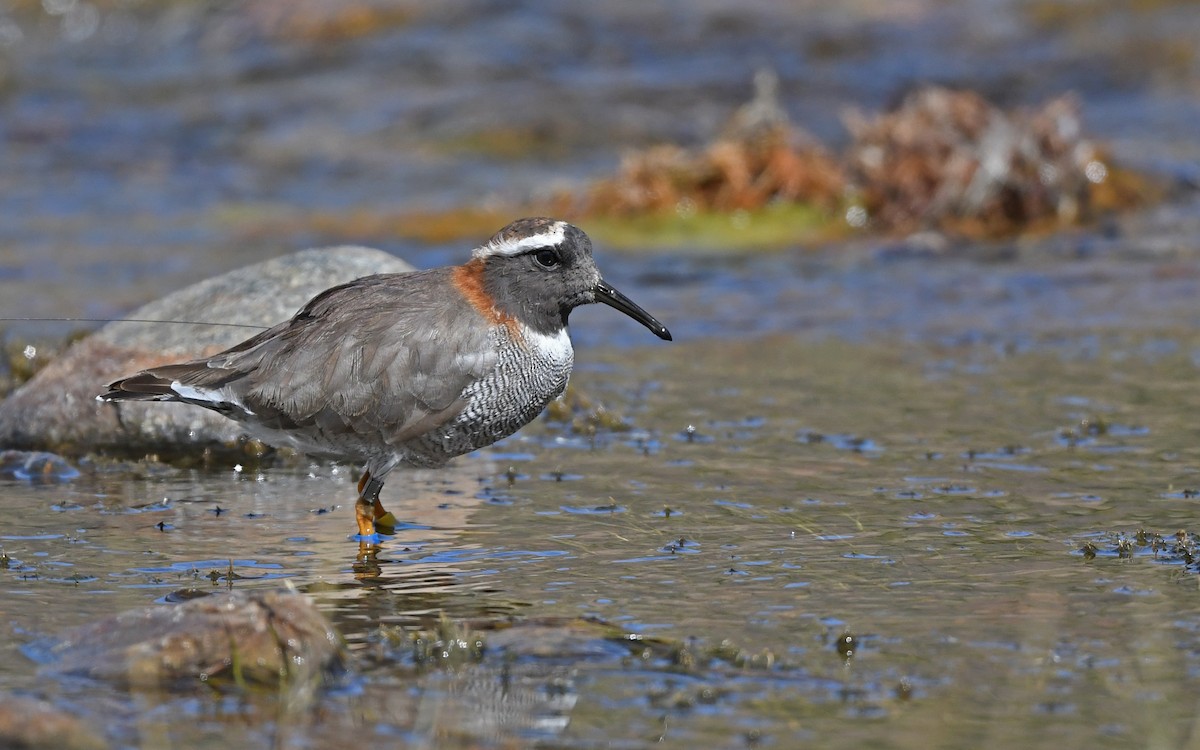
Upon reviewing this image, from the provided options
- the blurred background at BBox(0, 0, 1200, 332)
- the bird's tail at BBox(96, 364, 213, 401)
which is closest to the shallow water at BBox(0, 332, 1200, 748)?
the bird's tail at BBox(96, 364, 213, 401)

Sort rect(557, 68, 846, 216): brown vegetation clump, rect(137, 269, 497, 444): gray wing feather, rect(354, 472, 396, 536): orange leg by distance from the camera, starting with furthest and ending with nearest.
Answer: rect(557, 68, 846, 216): brown vegetation clump → rect(354, 472, 396, 536): orange leg → rect(137, 269, 497, 444): gray wing feather

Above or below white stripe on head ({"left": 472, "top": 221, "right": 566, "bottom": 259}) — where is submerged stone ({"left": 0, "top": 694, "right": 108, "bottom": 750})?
below

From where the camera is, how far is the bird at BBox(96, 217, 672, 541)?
8625 mm

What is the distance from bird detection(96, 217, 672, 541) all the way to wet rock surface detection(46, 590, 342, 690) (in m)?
2.13

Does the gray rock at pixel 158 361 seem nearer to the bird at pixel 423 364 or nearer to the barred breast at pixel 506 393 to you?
the bird at pixel 423 364

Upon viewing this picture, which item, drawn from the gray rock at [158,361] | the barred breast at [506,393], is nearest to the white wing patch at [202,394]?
the barred breast at [506,393]

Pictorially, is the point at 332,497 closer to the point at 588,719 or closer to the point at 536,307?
the point at 536,307

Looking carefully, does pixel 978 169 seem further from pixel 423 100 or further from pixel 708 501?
pixel 423 100

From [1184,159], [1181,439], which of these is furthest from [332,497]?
[1184,159]

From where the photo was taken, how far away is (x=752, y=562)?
26.3 feet

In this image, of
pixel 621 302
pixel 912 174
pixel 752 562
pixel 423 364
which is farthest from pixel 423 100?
pixel 752 562

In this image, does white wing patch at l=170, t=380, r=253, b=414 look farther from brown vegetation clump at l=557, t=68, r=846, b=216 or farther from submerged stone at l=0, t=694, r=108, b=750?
brown vegetation clump at l=557, t=68, r=846, b=216

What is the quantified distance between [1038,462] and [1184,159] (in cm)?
1244

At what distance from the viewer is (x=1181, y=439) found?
10.3 meters
